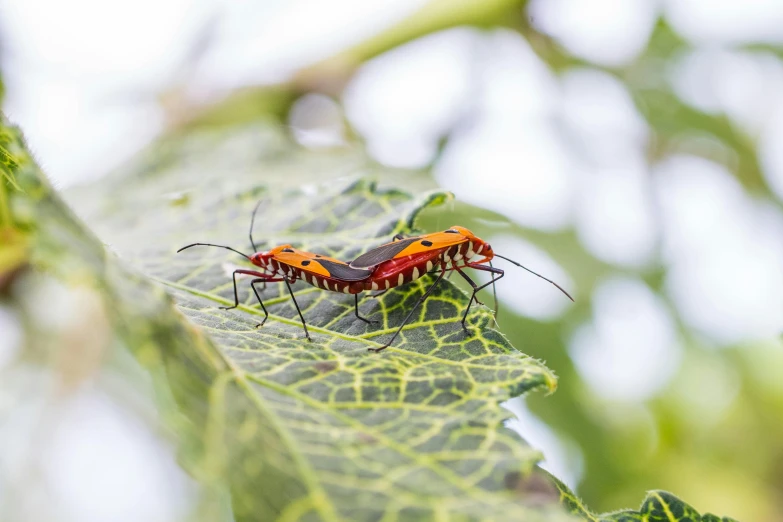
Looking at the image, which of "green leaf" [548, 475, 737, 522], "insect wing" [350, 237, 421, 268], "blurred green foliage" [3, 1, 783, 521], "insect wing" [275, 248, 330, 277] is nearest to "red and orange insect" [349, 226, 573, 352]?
"insect wing" [350, 237, 421, 268]

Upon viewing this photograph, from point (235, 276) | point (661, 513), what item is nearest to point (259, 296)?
point (235, 276)

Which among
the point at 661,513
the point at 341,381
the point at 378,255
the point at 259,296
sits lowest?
the point at 661,513

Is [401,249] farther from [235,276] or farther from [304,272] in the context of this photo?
[235,276]

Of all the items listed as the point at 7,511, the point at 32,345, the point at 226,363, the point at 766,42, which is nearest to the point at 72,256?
the point at 226,363

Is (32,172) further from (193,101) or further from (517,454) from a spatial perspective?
(193,101)

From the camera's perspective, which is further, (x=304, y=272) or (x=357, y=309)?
(x=304, y=272)

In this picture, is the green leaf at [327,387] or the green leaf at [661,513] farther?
the green leaf at [661,513]

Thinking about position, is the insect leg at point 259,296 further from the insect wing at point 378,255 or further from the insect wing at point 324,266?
the insect wing at point 378,255

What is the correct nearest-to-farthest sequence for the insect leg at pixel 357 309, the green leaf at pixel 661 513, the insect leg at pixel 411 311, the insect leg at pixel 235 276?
the green leaf at pixel 661 513
the insect leg at pixel 411 311
the insect leg at pixel 357 309
the insect leg at pixel 235 276

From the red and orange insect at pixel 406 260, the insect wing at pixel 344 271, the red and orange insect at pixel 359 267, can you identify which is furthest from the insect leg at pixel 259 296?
the red and orange insect at pixel 406 260
